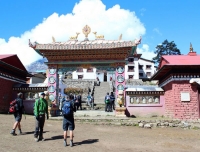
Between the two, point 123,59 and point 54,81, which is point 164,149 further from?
point 54,81

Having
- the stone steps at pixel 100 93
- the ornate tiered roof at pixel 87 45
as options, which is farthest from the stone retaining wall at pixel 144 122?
the stone steps at pixel 100 93

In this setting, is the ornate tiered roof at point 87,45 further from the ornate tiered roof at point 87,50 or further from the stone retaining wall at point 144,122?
the stone retaining wall at point 144,122

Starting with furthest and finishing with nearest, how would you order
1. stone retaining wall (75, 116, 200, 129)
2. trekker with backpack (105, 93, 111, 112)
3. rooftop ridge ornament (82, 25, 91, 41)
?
1. rooftop ridge ornament (82, 25, 91, 41)
2. trekker with backpack (105, 93, 111, 112)
3. stone retaining wall (75, 116, 200, 129)

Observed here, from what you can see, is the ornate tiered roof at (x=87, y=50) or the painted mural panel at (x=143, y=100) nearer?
the painted mural panel at (x=143, y=100)

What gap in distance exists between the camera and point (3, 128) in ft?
35.1

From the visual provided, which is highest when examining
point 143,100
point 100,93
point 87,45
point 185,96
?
point 87,45

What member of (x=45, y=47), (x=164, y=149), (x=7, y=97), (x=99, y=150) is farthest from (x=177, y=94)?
(x=7, y=97)

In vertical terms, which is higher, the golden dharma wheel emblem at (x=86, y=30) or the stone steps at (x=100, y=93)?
the golden dharma wheel emblem at (x=86, y=30)

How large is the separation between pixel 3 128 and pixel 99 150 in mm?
5683

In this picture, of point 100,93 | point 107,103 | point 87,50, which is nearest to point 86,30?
point 87,50

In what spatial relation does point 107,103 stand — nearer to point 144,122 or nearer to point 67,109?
point 144,122

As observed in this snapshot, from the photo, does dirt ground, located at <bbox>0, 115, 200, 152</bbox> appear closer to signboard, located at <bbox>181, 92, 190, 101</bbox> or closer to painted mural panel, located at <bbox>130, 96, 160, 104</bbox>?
signboard, located at <bbox>181, 92, 190, 101</bbox>

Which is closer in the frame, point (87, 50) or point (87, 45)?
point (87, 45)

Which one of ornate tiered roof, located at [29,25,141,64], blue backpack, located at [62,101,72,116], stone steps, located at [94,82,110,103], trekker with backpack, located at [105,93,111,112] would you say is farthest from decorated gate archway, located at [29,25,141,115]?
stone steps, located at [94,82,110,103]
